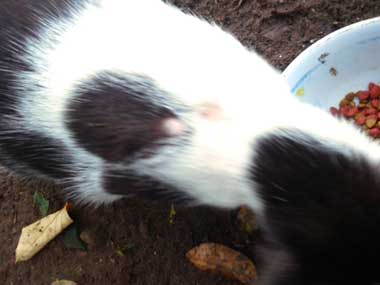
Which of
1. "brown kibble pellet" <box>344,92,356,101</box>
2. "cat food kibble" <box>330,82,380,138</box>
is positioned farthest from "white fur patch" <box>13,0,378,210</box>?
"brown kibble pellet" <box>344,92,356,101</box>

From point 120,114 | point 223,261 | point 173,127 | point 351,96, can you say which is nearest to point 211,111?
point 173,127

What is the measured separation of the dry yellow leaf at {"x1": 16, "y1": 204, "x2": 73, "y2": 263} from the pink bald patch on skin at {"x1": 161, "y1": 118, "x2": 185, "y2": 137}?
3.21 ft

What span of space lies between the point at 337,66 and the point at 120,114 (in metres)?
1.13

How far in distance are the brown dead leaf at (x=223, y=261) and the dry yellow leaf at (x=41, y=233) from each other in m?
0.58

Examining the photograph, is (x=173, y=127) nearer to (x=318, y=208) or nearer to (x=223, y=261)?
(x=318, y=208)

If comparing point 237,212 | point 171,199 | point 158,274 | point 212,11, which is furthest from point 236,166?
point 212,11

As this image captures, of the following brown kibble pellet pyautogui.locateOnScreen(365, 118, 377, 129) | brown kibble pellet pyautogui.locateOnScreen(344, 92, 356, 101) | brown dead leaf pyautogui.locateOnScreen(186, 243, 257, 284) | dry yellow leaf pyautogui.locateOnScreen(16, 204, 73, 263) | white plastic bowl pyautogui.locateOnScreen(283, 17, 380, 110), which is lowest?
dry yellow leaf pyautogui.locateOnScreen(16, 204, 73, 263)

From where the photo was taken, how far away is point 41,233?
2492 mm

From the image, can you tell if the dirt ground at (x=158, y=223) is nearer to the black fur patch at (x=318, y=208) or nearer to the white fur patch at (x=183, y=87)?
the white fur patch at (x=183, y=87)

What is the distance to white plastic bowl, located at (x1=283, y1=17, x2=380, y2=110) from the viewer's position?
2.31m

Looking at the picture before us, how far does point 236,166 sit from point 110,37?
1.94 feet

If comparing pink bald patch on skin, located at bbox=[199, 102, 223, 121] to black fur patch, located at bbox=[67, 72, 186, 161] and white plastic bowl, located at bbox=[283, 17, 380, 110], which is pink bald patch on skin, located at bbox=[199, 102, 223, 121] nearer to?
black fur patch, located at bbox=[67, 72, 186, 161]

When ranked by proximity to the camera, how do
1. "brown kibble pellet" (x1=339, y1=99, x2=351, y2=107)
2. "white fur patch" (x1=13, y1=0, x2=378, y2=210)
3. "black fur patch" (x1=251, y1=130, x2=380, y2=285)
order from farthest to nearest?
"brown kibble pellet" (x1=339, y1=99, x2=351, y2=107)
"white fur patch" (x1=13, y1=0, x2=378, y2=210)
"black fur patch" (x1=251, y1=130, x2=380, y2=285)

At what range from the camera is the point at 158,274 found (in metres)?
2.43
